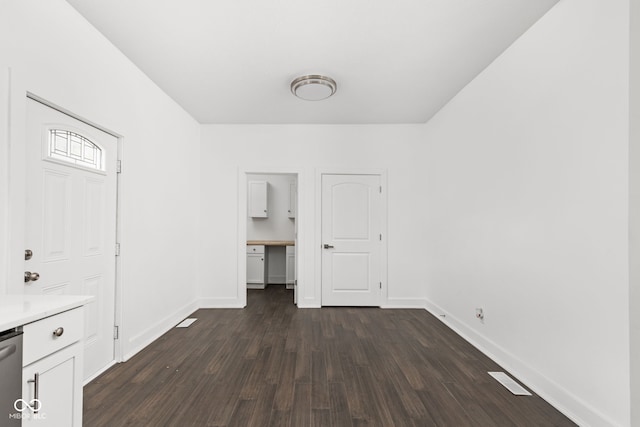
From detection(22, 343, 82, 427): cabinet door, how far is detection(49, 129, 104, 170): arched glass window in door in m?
1.35

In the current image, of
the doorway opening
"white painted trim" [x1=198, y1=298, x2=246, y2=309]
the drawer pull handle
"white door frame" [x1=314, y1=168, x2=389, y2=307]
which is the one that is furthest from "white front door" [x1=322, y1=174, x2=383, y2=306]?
the drawer pull handle

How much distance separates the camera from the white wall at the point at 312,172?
4438 mm

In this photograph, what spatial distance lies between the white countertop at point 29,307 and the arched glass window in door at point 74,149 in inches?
41.2

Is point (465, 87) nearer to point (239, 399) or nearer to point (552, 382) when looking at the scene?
point (552, 382)

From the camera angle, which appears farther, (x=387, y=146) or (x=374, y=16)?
(x=387, y=146)

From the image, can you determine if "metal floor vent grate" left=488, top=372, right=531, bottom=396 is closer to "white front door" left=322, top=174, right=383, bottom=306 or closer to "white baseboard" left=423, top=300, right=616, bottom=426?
"white baseboard" left=423, top=300, right=616, bottom=426

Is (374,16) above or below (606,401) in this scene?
above

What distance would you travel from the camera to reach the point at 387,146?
14.7 ft

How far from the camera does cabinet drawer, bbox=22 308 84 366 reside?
3.76 ft

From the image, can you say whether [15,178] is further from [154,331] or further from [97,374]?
[154,331]

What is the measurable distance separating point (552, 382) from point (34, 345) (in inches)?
113

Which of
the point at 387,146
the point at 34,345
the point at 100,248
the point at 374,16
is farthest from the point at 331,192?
the point at 34,345

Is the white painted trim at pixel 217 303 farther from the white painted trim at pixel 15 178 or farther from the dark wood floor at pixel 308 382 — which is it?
the white painted trim at pixel 15 178

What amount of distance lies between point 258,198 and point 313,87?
3255 millimetres
